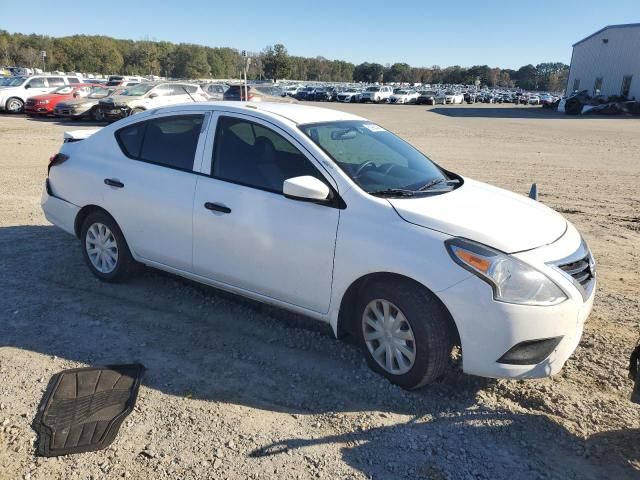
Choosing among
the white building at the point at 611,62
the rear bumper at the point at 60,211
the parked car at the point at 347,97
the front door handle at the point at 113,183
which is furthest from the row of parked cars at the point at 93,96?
the white building at the point at 611,62

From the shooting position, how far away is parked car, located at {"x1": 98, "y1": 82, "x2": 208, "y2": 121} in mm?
20594

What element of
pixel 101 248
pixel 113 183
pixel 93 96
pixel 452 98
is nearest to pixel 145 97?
pixel 93 96

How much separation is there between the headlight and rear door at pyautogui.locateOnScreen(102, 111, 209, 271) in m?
2.25

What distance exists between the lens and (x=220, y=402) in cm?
340

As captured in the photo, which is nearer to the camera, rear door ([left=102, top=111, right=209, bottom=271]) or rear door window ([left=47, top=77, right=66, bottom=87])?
rear door ([left=102, top=111, right=209, bottom=271])

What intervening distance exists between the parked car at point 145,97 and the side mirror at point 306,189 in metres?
18.2

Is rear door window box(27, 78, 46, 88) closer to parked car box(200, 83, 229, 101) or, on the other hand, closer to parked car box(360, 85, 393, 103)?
parked car box(200, 83, 229, 101)

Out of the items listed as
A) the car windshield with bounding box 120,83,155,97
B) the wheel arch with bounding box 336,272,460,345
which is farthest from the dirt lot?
the car windshield with bounding box 120,83,155,97

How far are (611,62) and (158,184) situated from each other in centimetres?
5920

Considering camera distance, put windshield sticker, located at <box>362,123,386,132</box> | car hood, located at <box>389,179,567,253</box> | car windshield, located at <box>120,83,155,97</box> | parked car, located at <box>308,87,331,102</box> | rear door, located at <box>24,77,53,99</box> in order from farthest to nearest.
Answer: parked car, located at <box>308,87,331,102</box>
rear door, located at <box>24,77,53,99</box>
car windshield, located at <box>120,83,155,97</box>
windshield sticker, located at <box>362,123,386,132</box>
car hood, located at <box>389,179,567,253</box>

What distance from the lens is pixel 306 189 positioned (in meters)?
3.56

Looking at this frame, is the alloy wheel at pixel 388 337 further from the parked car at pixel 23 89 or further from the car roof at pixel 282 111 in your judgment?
the parked car at pixel 23 89

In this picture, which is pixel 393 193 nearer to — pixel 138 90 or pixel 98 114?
pixel 138 90

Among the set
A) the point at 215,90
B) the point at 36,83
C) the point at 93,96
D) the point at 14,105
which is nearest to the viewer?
the point at 93,96
